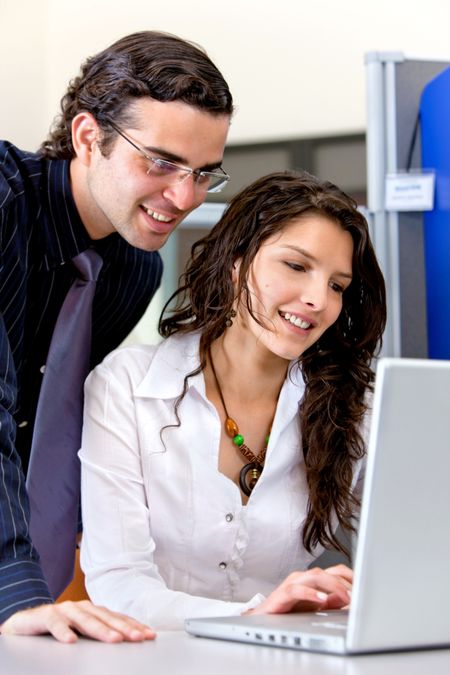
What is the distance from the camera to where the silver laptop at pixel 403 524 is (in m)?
0.74

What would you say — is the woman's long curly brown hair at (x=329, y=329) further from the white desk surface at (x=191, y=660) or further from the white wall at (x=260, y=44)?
the white wall at (x=260, y=44)

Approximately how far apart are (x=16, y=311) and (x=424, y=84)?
1.18 m

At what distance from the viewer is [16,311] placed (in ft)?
5.22

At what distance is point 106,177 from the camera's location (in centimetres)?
162

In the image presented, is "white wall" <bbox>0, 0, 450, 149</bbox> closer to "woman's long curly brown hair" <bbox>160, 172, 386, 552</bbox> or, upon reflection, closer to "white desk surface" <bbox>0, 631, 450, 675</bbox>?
"woman's long curly brown hair" <bbox>160, 172, 386, 552</bbox>

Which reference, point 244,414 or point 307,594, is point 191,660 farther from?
point 244,414

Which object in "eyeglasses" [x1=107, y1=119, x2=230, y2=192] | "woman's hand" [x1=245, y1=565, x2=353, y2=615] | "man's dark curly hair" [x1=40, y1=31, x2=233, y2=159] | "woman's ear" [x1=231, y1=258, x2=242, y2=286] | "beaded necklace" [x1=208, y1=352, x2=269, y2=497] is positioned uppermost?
"man's dark curly hair" [x1=40, y1=31, x2=233, y2=159]

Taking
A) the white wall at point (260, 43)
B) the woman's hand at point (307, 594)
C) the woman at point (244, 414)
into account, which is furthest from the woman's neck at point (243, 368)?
the white wall at point (260, 43)

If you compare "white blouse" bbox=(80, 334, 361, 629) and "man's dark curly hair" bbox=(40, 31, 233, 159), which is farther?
"man's dark curly hair" bbox=(40, 31, 233, 159)

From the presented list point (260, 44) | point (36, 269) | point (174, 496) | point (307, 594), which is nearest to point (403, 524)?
point (307, 594)

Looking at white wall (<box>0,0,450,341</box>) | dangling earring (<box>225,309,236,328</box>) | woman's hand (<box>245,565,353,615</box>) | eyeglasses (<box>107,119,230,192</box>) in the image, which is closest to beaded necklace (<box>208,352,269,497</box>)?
dangling earring (<box>225,309,236,328</box>)

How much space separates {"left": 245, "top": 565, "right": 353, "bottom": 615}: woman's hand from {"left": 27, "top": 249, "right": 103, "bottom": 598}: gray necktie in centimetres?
59

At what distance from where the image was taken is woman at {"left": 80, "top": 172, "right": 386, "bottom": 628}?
4.95 feet

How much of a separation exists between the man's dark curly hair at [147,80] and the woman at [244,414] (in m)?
0.20
